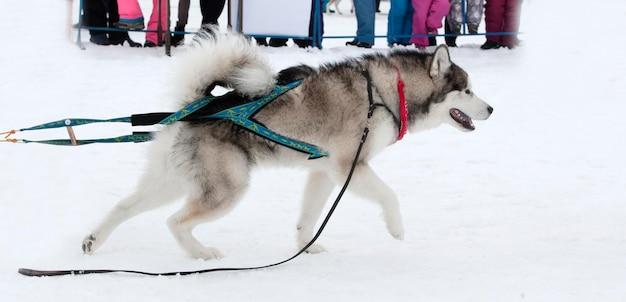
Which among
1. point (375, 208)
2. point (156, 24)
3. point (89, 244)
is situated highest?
point (156, 24)

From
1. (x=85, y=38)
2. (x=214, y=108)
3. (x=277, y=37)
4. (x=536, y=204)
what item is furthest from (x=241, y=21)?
(x=214, y=108)

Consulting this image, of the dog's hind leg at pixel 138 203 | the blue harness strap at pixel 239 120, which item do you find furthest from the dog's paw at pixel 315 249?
the dog's hind leg at pixel 138 203

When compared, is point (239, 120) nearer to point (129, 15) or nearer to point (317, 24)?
point (129, 15)

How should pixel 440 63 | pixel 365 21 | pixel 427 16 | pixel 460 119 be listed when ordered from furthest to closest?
1. pixel 365 21
2. pixel 427 16
3. pixel 460 119
4. pixel 440 63

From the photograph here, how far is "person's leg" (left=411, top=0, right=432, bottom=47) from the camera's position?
855 cm

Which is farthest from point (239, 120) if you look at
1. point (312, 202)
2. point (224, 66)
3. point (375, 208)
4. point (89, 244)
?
point (375, 208)

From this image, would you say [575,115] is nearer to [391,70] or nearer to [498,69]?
[498,69]

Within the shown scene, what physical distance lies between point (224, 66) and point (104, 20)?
5434 millimetres

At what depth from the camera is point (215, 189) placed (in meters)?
3.55

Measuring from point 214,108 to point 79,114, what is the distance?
342cm

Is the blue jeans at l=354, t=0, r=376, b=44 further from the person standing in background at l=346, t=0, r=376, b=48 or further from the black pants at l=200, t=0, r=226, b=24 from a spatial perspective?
the black pants at l=200, t=0, r=226, b=24

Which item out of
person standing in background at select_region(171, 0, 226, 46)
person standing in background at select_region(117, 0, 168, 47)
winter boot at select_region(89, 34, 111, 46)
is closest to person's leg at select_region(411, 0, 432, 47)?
person standing in background at select_region(171, 0, 226, 46)

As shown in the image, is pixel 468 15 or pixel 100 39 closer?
pixel 100 39

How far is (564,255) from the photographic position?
13.0 ft
